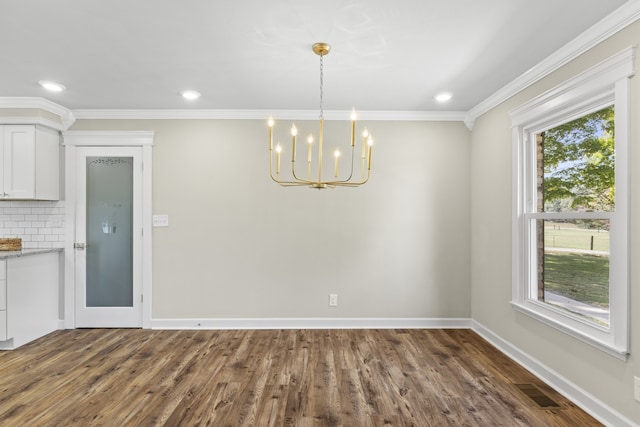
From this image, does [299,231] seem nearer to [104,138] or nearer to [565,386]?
[104,138]

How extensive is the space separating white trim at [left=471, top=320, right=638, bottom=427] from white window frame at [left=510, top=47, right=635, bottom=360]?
0.36 meters

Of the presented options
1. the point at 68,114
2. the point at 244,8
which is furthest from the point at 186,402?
the point at 68,114

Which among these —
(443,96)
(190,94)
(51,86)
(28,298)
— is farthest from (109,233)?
(443,96)

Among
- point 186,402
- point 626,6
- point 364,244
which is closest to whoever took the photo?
point 626,6

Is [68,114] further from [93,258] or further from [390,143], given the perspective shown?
[390,143]

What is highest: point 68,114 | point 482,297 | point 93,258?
point 68,114

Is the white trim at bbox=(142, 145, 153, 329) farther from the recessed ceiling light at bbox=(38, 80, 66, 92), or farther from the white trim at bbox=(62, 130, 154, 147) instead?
the recessed ceiling light at bbox=(38, 80, 66, 92)

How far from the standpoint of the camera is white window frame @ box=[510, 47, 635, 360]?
81.9 inches

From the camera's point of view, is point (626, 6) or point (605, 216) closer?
point (626, 6)

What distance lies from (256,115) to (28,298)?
117 inches

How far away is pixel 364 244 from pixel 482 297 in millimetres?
1368

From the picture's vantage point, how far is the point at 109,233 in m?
4.07

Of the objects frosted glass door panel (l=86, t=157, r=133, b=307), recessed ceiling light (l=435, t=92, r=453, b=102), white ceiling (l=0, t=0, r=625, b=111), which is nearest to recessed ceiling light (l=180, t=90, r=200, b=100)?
white ceiling (l=0, t=0, r=625, b=111)

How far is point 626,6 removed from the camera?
1997 millimetres
